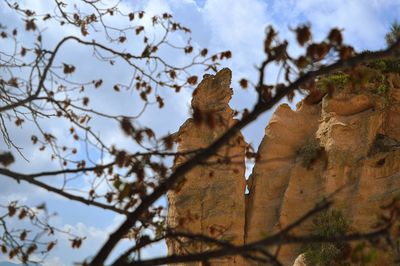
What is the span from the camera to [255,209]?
21.3m

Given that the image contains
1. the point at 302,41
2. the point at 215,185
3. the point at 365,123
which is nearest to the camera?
the point at 302,41

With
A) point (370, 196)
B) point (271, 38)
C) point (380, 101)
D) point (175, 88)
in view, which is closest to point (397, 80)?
point (380, 101)

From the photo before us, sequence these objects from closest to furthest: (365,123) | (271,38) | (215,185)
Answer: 1. (271,38)
2. (365,123)
3. (215,185)

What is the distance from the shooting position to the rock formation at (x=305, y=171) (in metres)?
18.2

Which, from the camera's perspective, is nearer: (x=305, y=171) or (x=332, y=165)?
(x=332, y=165)

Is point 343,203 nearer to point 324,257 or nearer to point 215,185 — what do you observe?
point 324,257

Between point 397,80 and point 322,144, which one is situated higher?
point 397,80

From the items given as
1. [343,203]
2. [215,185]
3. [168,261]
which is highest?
[215,185]

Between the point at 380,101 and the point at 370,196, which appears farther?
the point at 380,101

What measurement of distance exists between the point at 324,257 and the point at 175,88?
1240cm

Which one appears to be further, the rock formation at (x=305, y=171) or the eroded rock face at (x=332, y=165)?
the rock formation at (x=305, y=171)

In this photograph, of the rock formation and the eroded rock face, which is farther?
the rock formation

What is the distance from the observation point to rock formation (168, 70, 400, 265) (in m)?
18.2

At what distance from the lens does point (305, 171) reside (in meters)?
20.0
